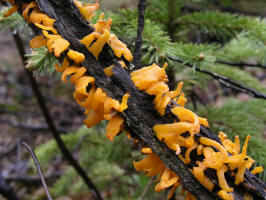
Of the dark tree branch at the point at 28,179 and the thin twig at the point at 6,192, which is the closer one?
the thin twig at the point at 6,192

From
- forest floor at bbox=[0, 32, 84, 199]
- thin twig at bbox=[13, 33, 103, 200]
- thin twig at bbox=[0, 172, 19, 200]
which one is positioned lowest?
forest floor at bbox=[0, 32, 84, 199]

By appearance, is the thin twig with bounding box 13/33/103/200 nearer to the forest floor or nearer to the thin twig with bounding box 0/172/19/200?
the thin twig with bounding box 0/172/19/200

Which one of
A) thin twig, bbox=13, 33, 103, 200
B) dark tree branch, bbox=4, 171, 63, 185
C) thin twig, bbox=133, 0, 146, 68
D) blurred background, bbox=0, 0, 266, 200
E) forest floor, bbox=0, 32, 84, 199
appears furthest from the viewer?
forest floor, bbox=0, 32, 84, 199

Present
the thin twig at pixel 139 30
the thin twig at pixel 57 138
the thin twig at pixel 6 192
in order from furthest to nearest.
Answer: the thin twig at pixel 57 138, the thin twig at pixel 6 192, the thin twig at pixel 139 30

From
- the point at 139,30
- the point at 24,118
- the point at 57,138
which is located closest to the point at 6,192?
the point at 57,138

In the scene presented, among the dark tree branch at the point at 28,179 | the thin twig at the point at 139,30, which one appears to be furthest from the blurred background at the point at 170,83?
the thin twig at the point at 139,30

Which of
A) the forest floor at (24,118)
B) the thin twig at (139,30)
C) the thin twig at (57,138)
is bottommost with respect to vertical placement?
the forest floor at (24,118)

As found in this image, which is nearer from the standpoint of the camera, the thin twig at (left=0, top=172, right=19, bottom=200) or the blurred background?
the blurred background

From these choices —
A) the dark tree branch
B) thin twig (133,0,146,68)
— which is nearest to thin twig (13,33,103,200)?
thin twig (133,0,146,68)

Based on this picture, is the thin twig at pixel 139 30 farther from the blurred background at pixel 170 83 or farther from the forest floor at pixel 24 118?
the forest floor at pixel 24 118

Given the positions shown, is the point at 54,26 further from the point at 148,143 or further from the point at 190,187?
the point at 190,187

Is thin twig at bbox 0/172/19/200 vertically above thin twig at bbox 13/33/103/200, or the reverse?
thin twig at bbox 13/33/103/200
